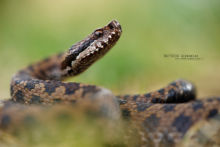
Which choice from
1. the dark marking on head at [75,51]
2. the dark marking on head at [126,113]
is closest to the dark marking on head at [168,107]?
the dark marking on head at [126,113]

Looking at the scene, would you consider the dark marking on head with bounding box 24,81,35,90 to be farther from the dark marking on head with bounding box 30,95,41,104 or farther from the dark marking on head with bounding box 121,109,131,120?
the dark marking on head with bounding box 121,109,131,120

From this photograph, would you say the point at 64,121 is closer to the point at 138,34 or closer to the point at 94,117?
the point at 94,117

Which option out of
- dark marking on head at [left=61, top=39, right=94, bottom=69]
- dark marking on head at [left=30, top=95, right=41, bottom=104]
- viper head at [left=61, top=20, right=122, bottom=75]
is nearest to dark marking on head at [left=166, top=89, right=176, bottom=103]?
viper head at [left=61, top=20, right=122, bottom=75]

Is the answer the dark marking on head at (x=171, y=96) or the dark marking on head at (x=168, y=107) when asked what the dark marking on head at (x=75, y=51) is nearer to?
the dark marking on head at (x=171, y=96)

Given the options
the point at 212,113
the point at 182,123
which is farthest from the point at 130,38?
the point at 212,113

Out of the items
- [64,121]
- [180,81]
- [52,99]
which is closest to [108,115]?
[64,121]

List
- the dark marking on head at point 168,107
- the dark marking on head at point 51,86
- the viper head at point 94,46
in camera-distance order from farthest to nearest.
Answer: the viper head at point 94,46 → the dark marking on head at point 51,86 → the dark marking on head at point 168,107
